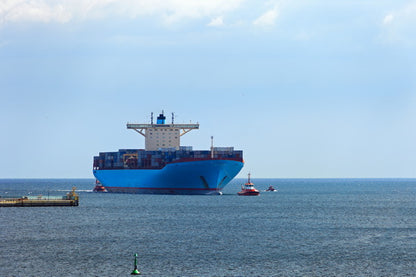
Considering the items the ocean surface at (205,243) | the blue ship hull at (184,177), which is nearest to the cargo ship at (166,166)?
the blue ship hull at (184,177)

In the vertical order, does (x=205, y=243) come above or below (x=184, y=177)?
below

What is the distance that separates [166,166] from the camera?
422 feet

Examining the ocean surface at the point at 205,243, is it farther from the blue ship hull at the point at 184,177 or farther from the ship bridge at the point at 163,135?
the ship bridge at the point at 163,135

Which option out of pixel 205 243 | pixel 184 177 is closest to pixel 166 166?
pixel 184 177

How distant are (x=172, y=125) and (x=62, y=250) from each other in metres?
92.1

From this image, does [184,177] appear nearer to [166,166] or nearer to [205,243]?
[166,166]

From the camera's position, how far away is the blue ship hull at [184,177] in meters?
124

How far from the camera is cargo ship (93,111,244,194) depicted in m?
125

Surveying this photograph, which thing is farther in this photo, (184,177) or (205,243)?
(184,177)

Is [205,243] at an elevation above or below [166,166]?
below

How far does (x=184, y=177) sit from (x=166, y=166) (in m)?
3.62

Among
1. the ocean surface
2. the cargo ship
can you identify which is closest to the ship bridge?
the cargo ship

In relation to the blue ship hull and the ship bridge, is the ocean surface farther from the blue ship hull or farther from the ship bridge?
the ship bridge

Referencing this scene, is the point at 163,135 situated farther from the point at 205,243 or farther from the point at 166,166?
the point at 205,243
